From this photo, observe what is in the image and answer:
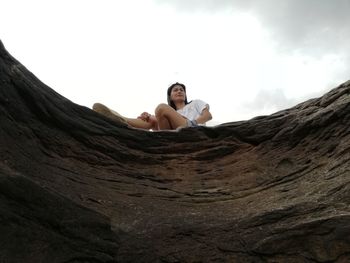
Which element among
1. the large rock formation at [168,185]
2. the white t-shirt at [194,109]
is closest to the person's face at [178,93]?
the white t-shirt at [194,109]

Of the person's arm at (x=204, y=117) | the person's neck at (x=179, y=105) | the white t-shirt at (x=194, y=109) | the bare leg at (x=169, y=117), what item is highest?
the person's neck at (x=179, y=105)

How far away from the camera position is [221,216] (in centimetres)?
930

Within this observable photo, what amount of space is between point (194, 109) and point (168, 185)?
4597mm

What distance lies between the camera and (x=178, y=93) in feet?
51.5

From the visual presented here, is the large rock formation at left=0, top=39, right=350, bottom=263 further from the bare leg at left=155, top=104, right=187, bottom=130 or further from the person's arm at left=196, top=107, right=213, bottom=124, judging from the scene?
the person's arm at left=196, top=107, right=213, bottom=124

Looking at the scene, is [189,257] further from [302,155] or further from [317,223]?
[302,155]

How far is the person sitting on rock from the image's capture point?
43.2 ft

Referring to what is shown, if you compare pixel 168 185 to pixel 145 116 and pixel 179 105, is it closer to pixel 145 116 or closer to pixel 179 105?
pixel 145 116

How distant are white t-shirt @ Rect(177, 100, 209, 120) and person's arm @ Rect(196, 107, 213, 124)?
231 mm

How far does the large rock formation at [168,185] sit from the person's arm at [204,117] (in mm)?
1685

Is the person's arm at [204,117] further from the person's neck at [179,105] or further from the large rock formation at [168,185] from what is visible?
the large rock formation at [168,185]

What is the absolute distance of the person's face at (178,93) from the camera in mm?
15656

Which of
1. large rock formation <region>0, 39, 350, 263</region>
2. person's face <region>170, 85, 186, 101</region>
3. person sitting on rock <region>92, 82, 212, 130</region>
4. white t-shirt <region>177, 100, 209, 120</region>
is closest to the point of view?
large rock formation <region>0, 39, 350, 263</region>

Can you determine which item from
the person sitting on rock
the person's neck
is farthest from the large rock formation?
the person's neck
